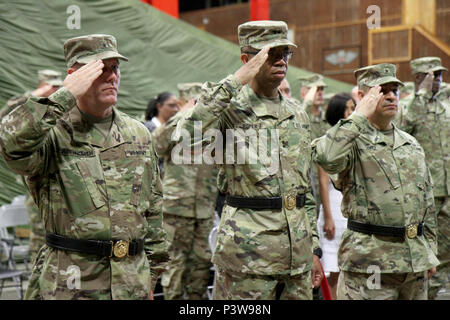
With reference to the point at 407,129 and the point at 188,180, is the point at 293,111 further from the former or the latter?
the point at 407,129

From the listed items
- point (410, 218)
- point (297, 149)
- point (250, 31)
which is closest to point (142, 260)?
point (297, 149)

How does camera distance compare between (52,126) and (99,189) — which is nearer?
(52,126)

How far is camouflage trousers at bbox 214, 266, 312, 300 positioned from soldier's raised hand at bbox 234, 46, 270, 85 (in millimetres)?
805

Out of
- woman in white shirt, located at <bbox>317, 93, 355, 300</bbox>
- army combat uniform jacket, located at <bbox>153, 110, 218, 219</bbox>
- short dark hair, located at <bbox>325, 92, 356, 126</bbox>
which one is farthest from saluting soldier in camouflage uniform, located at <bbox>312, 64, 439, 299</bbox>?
army combat uniform jacket, located at <bbox>153, 110, 218, 219</bbox>

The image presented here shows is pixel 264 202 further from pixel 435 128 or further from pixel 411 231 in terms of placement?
pixel 435 128

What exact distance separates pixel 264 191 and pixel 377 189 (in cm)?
65

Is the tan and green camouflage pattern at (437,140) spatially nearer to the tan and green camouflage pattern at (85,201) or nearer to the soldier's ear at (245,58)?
the soldier's ear at (245,58)

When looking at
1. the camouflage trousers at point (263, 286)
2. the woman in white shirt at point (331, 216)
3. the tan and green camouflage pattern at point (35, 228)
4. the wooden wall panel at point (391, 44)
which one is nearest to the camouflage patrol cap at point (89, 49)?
the camouflage trousers at point (263, 286)

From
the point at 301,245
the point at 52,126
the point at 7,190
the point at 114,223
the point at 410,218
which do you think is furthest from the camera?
the point at 7,190

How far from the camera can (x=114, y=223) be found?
7.00ft

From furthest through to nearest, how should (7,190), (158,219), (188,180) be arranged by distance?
1. (7,190)
2. (188,180)
3. (158,219)

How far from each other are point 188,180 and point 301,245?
2.10 meters

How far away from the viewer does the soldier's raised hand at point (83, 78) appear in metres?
2.01

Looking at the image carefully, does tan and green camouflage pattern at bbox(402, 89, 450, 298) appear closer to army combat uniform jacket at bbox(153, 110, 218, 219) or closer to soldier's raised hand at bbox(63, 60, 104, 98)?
army combat uniform jacket at bbox(153, 110, 218, 219)
